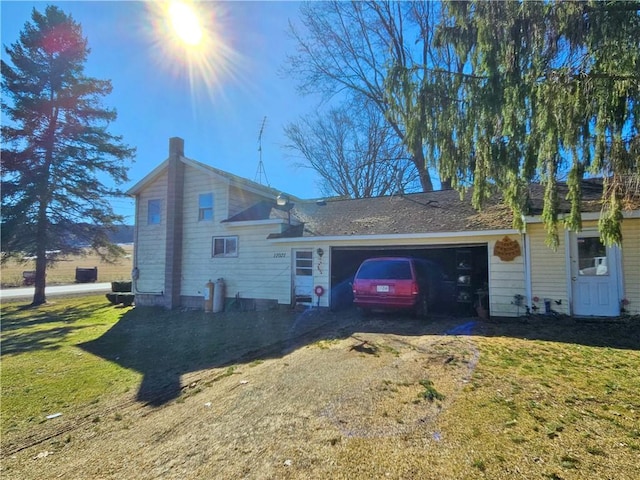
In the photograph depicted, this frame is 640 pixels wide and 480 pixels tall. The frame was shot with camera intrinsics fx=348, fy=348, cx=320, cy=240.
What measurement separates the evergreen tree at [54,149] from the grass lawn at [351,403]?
1275 centimetres

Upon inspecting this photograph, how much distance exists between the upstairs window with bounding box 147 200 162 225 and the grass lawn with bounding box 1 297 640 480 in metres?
8.25

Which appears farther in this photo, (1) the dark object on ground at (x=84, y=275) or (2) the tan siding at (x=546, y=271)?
(1) the dark object on ground at (x=84, y=275)

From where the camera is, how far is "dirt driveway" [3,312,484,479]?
334cm

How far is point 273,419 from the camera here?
4090 millimetres

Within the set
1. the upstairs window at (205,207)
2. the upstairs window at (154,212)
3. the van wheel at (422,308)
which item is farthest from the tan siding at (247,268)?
the van wheel at (422,308)

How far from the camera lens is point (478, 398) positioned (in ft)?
14.0

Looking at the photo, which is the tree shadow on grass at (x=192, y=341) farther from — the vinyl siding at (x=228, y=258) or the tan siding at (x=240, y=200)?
the tan siding at (x=240, y=200)

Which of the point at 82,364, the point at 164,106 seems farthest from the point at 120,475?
the point at 164,106

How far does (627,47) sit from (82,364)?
37.1 ft

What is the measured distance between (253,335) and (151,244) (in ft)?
31.4

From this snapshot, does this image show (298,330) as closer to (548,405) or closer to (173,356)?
(173,356)

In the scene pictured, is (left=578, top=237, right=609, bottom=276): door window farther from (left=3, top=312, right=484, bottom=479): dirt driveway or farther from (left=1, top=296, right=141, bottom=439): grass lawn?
(left=1, top=296, right=141, bottom=439): grass lawn

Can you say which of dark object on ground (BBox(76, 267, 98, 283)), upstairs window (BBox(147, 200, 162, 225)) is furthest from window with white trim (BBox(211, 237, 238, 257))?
dark object on ground (BBox(76, 267, 98, 283))

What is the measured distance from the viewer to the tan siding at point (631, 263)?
26.5 ft
